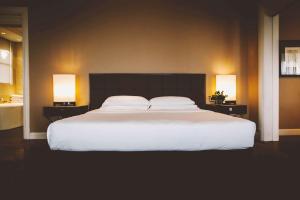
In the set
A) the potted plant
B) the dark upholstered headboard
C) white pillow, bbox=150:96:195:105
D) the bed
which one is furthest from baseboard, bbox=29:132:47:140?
the potted plant

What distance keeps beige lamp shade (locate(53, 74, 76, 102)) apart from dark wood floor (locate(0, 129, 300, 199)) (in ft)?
5.21

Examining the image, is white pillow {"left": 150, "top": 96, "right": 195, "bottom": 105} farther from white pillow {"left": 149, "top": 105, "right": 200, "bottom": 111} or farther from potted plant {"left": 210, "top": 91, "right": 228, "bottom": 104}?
potted plant {"left": 210, "top": 91, "right": 228, "bottom": 104}

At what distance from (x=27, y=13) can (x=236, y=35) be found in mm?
3499

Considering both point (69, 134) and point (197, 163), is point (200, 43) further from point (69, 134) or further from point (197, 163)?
point (69, 134)

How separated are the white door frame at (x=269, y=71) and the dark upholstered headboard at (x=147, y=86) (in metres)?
0.93

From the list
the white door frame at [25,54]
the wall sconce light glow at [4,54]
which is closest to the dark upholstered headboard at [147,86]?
the white door frame at [25,54]

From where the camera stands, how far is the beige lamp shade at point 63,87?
13.7 ft

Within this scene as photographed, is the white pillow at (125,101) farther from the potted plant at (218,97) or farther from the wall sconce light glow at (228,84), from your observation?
the wall sconce light glow at (228,84)

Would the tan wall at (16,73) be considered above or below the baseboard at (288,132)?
above

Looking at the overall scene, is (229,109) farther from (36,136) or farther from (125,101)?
(36,136)

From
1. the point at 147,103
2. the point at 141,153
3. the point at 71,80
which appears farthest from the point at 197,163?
the point at 71,80

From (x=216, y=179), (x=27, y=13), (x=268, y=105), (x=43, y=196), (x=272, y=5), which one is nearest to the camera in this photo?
(x=43, y=196)

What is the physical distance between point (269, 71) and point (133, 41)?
7.21 ft

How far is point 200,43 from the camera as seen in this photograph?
15.0ft
